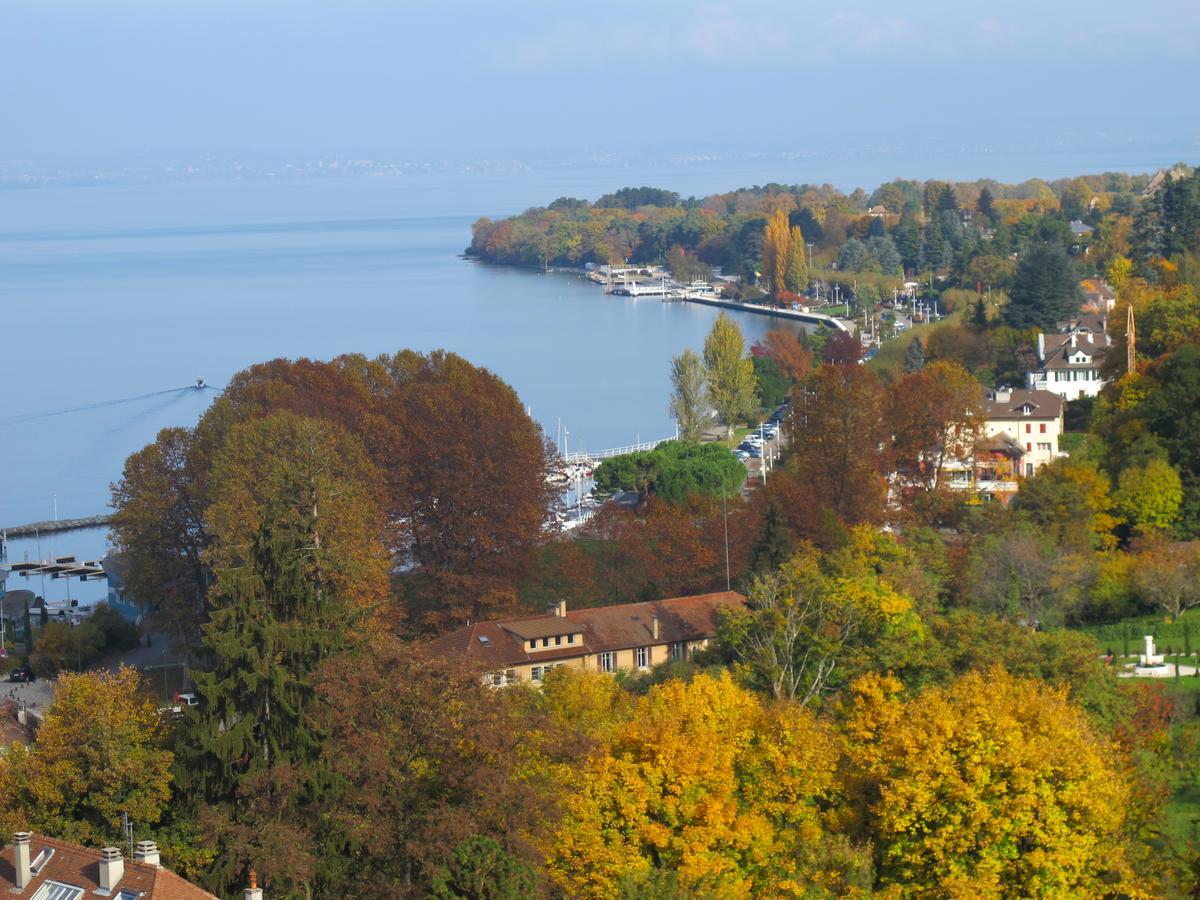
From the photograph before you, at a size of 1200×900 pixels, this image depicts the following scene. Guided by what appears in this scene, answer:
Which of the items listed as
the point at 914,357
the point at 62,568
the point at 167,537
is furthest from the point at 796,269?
the point at 167,537

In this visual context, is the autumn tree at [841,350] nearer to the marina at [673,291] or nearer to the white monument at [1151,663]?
the marina at [673,291]

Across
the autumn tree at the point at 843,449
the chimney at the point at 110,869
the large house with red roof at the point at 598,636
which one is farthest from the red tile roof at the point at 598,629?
the chimney at the point at 110,869

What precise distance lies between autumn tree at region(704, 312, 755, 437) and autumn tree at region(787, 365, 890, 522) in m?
14.3

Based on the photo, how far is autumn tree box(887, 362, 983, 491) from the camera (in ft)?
95.5

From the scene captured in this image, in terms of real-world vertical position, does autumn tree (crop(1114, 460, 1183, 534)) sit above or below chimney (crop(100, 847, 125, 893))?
below

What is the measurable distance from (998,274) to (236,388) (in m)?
32.2

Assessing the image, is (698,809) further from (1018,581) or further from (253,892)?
(1018,581)

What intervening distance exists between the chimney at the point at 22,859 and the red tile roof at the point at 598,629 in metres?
9.44

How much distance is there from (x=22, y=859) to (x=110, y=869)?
80 cm

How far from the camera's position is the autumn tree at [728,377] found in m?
43.9

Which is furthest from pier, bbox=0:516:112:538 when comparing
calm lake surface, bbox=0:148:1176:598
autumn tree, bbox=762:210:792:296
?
autumn tree, bbox=762:210:792:296

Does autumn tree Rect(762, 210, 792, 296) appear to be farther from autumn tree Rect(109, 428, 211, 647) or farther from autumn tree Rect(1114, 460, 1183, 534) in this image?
autumn tree Rect(109, 428, 211, 647)

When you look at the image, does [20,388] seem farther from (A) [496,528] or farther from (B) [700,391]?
(A) [496,528]

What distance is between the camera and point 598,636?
73.5 feet
